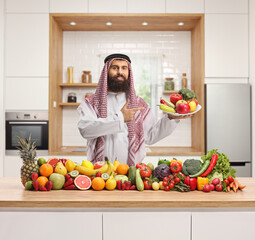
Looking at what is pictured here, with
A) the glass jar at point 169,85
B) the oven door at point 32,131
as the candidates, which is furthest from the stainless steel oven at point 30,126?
the glass jar at point 169,85

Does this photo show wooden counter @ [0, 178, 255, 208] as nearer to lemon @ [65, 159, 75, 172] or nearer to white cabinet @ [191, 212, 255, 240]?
white cabinet @ [191, 212, 255, 240]

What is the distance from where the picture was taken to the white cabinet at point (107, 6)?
368cm

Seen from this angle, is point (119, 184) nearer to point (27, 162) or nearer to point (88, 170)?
point (88, 170)

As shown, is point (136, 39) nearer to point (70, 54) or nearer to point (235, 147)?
point (70, 54)

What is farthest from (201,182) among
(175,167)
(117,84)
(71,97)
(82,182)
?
(71,97)

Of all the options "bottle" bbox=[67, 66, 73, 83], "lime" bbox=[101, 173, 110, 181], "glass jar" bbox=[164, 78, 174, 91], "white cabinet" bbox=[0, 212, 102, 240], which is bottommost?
"white cabinet" bbox=[0, 212, 102, 240]

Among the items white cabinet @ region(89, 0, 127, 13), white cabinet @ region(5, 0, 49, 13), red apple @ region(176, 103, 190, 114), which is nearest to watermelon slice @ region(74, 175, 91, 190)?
red apple @ region(176, 103, 190, 114)

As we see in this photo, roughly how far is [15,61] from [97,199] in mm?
2934

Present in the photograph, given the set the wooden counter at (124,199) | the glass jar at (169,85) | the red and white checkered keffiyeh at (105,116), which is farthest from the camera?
the glass jar at (169,85)

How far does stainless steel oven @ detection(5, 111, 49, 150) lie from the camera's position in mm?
3650

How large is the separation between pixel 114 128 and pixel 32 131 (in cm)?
200

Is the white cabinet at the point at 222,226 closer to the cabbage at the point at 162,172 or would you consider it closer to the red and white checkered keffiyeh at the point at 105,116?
the cabbage at the point at 162,172

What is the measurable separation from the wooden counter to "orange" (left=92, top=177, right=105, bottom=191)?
1.7 inches

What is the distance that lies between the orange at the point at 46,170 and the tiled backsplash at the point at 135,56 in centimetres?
281
